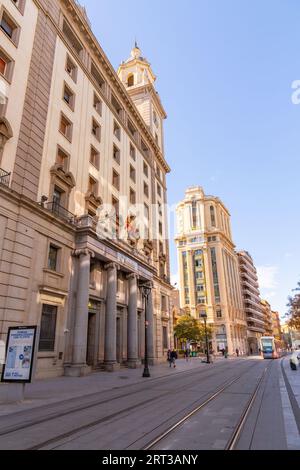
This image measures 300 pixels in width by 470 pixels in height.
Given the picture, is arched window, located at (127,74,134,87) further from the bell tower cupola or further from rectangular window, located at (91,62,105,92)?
rectangular window, located at (91,62,105,92)

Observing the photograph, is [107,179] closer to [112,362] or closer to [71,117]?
[71,117]

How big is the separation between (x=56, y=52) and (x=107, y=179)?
10.4m

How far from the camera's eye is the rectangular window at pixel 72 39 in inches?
1049

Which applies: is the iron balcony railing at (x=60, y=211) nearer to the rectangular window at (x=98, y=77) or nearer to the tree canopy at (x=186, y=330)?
the rectangular window at (x=98, y=77)

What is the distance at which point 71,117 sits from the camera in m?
24.4

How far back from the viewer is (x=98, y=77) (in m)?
31.1

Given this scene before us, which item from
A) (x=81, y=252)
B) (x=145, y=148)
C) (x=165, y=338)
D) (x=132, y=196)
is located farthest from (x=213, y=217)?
(x=81, y=252)

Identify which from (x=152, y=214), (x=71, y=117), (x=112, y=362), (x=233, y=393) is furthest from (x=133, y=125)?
(x=233, y=393)

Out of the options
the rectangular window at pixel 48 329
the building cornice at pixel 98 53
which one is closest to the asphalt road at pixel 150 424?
the rectangular window at pixel 48 329

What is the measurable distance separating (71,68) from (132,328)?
22.4 meters

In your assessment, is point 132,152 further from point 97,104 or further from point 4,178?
point 4,178

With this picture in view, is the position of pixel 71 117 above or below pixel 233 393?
above

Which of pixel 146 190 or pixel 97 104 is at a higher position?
pixel 97 104

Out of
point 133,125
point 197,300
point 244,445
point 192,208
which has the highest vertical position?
point 192,208
